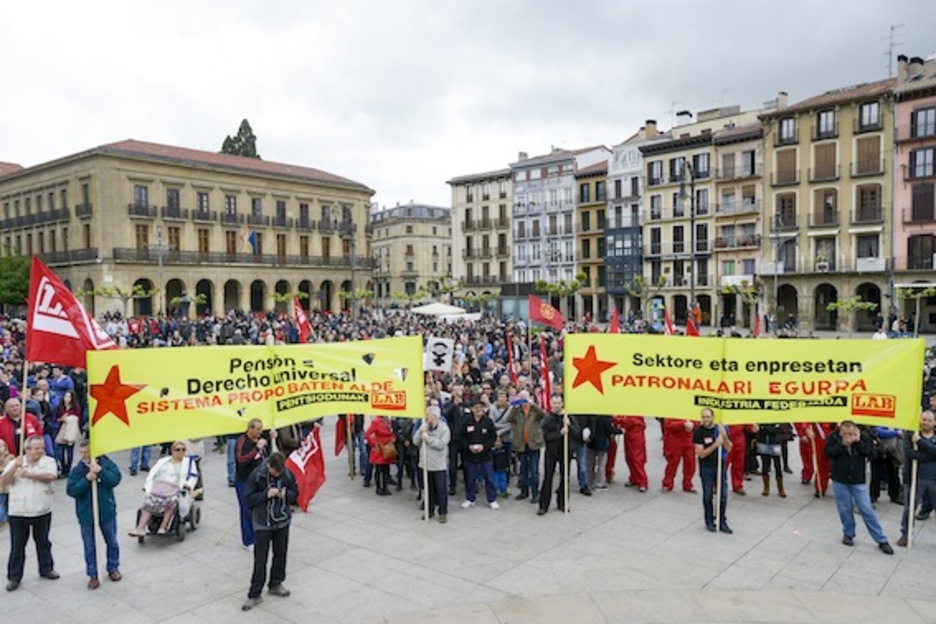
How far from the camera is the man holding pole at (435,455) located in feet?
31.8

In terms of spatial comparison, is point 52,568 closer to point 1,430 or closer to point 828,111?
point 1,430

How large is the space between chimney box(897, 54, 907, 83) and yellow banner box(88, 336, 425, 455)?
48.2 m

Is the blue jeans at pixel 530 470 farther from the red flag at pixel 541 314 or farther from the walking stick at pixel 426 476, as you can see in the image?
the red flag at pixel 541 314

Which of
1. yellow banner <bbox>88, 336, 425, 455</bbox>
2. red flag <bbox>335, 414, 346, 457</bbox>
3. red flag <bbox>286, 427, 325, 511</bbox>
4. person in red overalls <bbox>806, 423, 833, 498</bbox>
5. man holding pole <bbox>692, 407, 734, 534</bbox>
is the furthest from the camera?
red flag <bbox>335, 414, 346, 457</bbox>

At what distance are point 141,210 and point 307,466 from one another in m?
51.7

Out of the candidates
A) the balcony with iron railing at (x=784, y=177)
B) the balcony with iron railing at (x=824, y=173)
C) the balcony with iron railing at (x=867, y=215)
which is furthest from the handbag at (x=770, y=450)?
the balcony with iron railing at (x=784, y=177)

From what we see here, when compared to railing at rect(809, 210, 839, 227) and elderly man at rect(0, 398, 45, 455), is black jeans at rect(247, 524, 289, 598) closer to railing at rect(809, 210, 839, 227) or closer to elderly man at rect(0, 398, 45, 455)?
elderly man at rect(0, 398, 45, 455)

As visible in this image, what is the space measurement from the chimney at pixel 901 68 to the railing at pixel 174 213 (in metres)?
52.0

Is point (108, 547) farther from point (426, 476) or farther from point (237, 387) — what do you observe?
point (426, 476)

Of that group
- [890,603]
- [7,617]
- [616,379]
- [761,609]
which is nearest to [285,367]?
[7,617]

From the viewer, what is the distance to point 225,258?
2333 inches

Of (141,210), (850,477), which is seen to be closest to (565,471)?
(850,477)

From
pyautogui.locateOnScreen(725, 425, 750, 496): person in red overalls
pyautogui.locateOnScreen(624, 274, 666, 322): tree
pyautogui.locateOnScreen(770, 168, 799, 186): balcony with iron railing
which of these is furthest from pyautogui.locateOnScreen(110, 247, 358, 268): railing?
pyautogui.locateOnScreen(725, 425, 750, 496): person in red overalls

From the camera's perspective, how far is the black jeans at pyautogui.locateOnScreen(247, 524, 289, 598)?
7051 mm
